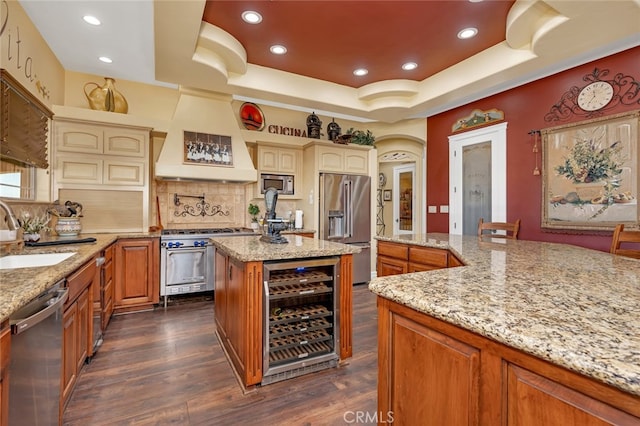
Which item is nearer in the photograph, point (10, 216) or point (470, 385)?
point (470, 385)

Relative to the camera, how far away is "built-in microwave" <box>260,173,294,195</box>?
4.58 m

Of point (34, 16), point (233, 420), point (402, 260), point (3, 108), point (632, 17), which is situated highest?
point (34, 16)

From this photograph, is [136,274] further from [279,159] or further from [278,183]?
[279,159]

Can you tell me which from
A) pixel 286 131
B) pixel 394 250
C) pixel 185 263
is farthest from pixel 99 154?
pixel 394 250

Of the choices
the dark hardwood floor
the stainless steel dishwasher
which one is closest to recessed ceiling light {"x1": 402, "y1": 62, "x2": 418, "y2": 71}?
the dark hardwood floor

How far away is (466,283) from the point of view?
1.14m

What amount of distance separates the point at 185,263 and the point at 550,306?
3653mm

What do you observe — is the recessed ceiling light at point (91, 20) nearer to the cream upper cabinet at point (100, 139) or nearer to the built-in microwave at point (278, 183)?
the cream upper cabinet at point (100, 139)

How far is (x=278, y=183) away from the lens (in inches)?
185

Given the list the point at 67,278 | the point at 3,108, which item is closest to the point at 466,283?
the point at 67,278

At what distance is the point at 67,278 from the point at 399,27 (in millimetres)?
3305

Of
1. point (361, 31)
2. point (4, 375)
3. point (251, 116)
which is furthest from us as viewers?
point (251, 116)

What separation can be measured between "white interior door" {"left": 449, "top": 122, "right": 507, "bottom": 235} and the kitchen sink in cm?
457

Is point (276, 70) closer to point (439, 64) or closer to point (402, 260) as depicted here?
point (439, 64)
